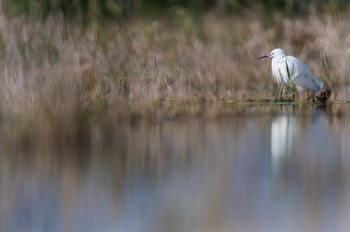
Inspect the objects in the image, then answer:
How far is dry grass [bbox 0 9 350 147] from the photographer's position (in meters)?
8.33

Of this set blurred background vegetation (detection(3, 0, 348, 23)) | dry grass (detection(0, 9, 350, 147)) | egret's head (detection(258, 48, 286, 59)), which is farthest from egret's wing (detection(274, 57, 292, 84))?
blurred background vegetation (detection(3, 0, 348, 23))

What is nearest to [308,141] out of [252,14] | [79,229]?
[79,229]

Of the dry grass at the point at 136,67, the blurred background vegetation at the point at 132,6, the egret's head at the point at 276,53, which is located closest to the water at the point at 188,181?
the dry grass at the point at 136,67

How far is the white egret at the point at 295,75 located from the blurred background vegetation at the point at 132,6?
108 inches

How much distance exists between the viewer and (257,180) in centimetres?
684

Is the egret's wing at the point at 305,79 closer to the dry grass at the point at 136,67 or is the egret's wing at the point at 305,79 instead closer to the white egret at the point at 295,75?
the white egret at the point at 295,75

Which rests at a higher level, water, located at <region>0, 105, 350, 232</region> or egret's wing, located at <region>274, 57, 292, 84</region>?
egret's wing, located at <region>274, 57, 292, 84</region>

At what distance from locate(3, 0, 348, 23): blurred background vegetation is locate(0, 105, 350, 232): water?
400cm

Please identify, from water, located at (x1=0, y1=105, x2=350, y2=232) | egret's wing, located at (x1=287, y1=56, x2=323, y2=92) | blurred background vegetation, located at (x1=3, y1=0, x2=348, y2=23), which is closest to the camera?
water, located at (x1=0, y1=105, x2=350, y2=232)

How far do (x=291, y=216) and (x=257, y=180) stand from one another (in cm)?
98

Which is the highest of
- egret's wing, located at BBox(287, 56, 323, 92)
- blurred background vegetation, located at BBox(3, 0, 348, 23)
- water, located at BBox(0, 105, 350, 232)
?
blurred background vegetation, located at BBox(3, 0, 348, 23)

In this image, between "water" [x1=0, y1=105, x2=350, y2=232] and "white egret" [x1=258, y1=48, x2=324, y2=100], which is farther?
"white egret" [x1=258, y1=48, x2=324, y2=100]

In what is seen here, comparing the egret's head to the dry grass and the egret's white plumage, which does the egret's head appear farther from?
the dry grass

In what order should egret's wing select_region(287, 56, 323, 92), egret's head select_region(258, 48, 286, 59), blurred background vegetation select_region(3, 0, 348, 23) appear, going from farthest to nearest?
blurred background vegetation select_region(3, 0, 348, 23) < egret's head select_region(258, 48, 286, 59) < egret's wing select_region(287, 56, 323, 92)
